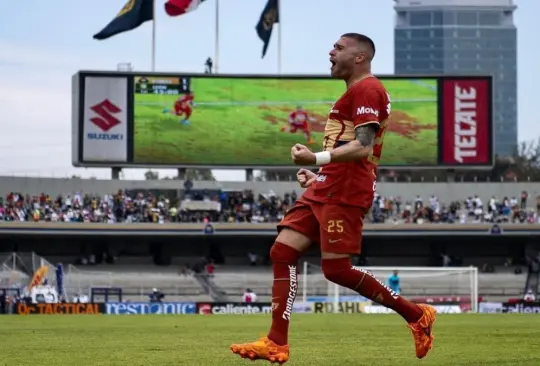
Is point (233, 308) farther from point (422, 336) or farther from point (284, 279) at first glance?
point (284, 279)

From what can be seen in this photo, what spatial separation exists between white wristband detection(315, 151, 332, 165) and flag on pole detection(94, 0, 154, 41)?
53970 mm

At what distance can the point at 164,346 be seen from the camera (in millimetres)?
13570

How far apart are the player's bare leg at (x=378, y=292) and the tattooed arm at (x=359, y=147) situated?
82 cm

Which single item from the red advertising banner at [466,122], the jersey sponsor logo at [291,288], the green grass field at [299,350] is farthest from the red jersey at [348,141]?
the red advertising banner at [466,122]

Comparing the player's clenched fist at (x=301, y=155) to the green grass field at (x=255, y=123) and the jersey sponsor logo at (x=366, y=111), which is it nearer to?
the jersey sponsor logo at (x=366, y=111)

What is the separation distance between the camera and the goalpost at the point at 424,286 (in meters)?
46.5

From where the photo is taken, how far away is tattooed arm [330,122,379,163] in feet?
31.7

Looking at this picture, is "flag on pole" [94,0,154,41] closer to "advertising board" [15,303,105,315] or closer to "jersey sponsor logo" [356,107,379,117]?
"advertising board" [15,303,105,315]

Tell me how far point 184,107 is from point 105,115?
3.83m

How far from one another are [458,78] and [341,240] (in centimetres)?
5358

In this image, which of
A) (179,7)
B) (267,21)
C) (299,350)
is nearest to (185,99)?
(179,7)

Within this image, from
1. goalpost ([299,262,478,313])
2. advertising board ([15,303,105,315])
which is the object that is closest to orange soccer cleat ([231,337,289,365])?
advertising board ([15,303,105,315])

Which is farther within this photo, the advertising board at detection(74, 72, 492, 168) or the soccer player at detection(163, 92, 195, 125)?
the soccer player at detection(163, 92, 195, 125)

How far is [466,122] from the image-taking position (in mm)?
61969
